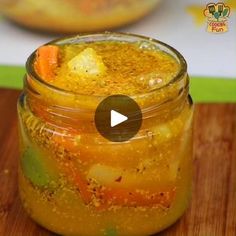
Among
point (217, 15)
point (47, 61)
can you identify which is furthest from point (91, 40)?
point (217, 15)

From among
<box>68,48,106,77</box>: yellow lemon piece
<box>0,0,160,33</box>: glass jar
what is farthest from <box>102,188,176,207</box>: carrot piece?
<box>0,0,160,33</box>: glass jar

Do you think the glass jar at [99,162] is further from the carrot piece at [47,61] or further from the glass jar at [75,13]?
the glass jar at [75,13]

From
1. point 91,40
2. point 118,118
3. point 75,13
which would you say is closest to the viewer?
point 118,118

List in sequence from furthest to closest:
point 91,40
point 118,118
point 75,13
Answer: point 75,13, point 91,40, point 118,118

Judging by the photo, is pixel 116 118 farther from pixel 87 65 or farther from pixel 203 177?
pixel 203 177

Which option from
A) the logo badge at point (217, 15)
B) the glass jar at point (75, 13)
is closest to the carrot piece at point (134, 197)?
the logo badge at point (217, 15)

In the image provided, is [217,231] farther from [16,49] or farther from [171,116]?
[16,49]

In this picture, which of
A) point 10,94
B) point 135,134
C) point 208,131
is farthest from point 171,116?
point 10,94
